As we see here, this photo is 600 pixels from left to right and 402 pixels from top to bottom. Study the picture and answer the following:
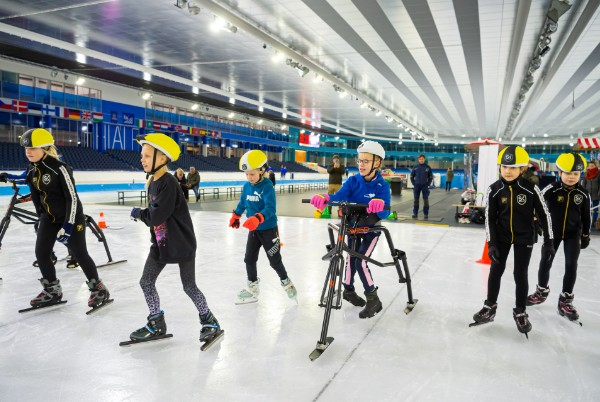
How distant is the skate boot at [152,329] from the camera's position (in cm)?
293

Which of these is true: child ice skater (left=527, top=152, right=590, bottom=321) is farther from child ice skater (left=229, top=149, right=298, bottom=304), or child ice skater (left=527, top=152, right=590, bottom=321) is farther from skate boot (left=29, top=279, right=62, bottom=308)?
skate boot (left=29, top=279, right=62, bottom=308)

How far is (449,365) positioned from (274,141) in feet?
118

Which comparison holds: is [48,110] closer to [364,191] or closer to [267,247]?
[267,247]

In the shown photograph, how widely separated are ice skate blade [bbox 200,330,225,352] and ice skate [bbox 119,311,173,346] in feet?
1.06

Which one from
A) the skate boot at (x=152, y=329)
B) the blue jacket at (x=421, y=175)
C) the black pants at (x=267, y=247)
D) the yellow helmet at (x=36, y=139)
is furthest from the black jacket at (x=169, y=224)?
the blue jacket at (x=421, y=175)

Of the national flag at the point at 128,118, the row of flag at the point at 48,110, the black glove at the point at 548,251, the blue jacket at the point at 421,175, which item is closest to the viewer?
the black glove at the point at 548,251

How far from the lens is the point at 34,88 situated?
1808 cm

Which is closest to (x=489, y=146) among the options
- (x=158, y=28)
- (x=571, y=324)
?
(x=571, y=324)

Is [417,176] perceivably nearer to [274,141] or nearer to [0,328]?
[0,328]

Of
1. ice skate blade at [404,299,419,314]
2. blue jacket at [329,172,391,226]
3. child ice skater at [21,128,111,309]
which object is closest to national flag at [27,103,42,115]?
child ice skater at [21,128,111,309]

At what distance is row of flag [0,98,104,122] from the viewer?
1752 cm

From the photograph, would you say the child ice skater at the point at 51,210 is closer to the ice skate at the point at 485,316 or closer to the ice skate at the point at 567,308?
the ice skate at the point at 485,316

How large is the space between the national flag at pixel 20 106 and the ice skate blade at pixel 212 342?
62.7ft

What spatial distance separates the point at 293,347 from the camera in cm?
289
